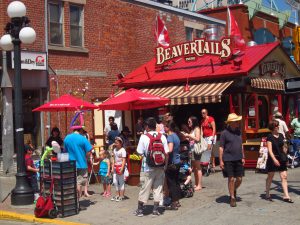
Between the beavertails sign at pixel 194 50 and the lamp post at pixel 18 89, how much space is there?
25.4 ft

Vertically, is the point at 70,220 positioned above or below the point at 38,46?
below

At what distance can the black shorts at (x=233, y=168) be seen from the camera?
30.6 ft

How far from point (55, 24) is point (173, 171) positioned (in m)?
10.00

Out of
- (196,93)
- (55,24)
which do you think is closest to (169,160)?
(196,93)

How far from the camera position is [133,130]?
1858 cm

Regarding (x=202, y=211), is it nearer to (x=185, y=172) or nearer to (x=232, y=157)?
(x=232, y=157)

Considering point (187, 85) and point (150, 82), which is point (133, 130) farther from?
point (187, 85)

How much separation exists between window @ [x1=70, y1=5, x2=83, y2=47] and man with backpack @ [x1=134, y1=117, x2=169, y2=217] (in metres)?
10.1

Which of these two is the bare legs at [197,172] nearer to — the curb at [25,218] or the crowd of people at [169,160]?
the crowd of people at [169,160]

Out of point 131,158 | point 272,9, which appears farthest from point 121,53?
point 272,9

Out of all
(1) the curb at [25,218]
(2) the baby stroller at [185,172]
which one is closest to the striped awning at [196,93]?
(2) the baby stroller at [185,172]

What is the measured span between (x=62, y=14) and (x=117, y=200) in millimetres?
9503

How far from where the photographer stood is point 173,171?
955 cm

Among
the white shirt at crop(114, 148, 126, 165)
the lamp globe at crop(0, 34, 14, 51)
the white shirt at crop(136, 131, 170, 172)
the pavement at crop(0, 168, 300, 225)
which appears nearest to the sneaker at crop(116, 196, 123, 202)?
the pavement at crop(0, 168, 300, 225)
